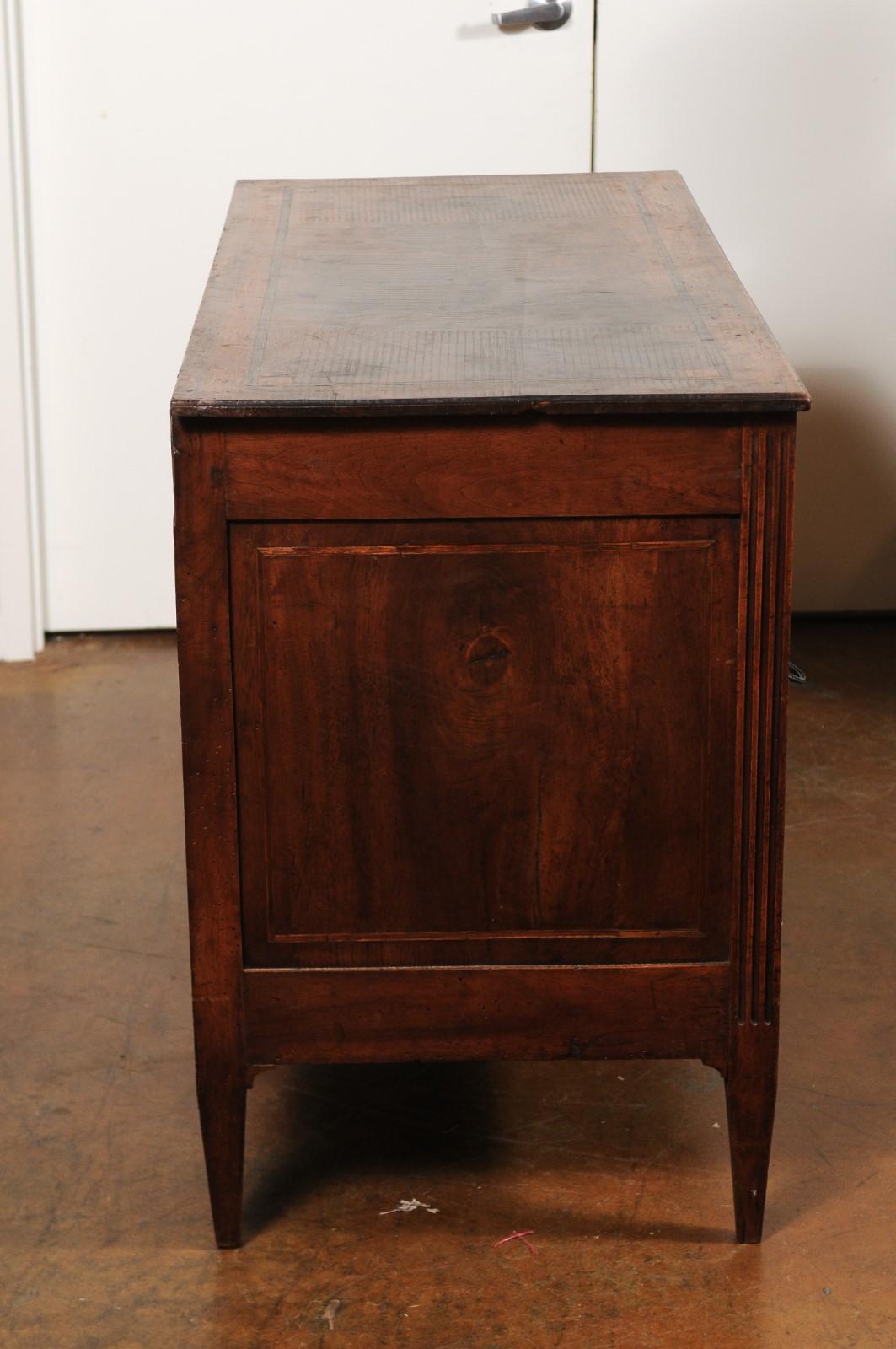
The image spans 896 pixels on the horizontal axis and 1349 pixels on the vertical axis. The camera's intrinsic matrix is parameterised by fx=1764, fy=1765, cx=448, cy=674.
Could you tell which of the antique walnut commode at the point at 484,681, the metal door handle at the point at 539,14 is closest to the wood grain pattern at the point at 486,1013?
the antique walnut commode at the point at 484,681

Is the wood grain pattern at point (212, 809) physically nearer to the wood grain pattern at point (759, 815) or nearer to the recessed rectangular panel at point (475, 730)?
the recessed rectangular panel at point (475, 730)

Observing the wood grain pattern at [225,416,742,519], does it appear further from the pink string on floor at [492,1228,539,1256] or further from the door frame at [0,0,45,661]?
the door frame at [0,0,45,661]

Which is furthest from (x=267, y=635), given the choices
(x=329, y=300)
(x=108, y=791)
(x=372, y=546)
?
(x=108, y=791)

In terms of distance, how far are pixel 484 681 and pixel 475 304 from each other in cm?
46

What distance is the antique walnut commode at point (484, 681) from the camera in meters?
1.75

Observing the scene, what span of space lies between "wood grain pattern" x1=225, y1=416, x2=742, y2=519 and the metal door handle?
196 cm

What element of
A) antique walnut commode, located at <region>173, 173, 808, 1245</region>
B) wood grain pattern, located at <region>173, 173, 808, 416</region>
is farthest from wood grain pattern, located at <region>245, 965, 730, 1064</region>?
wood grain pattern, located at <region>173, 173, 808, 416</region>

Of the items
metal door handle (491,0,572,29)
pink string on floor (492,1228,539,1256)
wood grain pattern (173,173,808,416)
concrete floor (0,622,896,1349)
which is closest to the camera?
wood grain pattern (173,173,808,416)

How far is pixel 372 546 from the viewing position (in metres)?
1.79

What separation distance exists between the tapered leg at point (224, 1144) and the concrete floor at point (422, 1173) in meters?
0.04

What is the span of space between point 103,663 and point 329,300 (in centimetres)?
183

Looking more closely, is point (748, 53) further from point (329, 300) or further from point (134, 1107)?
point (134, 1107)

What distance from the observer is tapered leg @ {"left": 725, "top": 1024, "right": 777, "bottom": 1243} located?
6.36 feet

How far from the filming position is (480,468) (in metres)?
1.76
